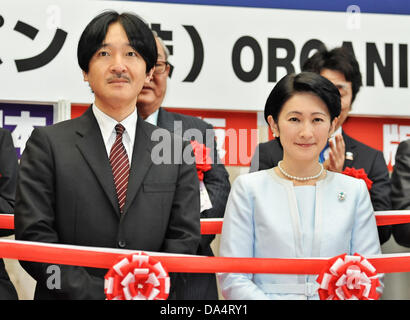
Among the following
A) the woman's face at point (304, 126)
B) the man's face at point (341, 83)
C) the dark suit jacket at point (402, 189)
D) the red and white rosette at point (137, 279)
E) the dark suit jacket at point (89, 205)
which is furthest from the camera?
the man's face at point (341, 83)

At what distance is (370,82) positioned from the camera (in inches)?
170

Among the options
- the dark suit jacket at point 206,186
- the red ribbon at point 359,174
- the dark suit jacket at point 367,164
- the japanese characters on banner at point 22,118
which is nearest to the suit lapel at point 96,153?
the dark suit jacket at point 206,186

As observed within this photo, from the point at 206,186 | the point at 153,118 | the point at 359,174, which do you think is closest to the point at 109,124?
the point at 206,186

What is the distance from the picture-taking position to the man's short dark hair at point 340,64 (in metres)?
3.28

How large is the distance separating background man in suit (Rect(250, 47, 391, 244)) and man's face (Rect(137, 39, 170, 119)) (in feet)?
1.91

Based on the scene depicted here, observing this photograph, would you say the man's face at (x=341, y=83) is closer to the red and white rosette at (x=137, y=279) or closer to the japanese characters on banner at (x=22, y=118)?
the red and white rosette at (x=137, y=279)

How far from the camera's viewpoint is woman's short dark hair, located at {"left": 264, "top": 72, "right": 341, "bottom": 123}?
228 cm

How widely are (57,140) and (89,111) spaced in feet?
0.67

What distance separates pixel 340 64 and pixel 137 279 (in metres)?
1.84

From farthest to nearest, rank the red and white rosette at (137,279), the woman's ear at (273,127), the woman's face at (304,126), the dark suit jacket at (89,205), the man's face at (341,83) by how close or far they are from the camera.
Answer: the man's face at (341,83)
the woman's ear at (273,127)
the woman's face at (304,126)
the dark suit jacket at (89,205)
the red and white rosette at (137,279)

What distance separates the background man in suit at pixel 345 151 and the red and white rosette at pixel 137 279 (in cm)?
110

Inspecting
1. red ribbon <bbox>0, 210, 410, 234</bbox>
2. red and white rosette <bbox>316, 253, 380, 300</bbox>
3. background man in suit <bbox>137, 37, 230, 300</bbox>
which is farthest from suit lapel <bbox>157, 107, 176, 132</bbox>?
red and white rosette <bbox>316, 253, 380, 300</bbox>
